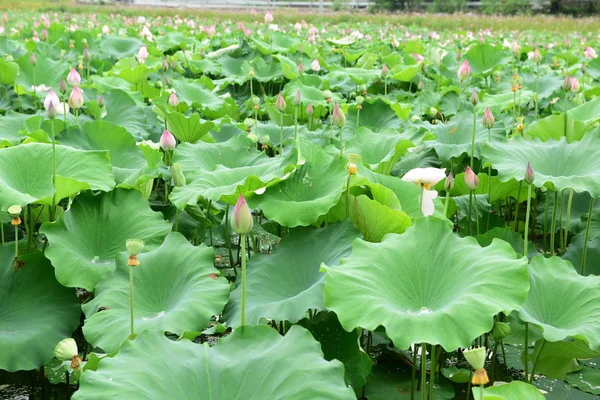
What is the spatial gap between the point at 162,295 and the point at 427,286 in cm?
60

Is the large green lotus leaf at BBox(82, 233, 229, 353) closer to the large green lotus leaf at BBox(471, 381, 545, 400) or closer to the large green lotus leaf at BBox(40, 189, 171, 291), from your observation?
the large green lotus leaf at BBox(40, 189, 171, 291)

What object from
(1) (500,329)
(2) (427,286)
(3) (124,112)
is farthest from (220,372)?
(3) (124,112)

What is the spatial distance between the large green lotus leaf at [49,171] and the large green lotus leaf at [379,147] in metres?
0.82

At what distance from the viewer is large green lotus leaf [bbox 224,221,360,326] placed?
1390 mm

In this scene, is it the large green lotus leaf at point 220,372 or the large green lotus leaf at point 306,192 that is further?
the large green lotus leaf at point 306,192

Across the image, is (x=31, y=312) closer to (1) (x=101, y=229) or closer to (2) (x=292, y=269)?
(1) (x=101, y=229)

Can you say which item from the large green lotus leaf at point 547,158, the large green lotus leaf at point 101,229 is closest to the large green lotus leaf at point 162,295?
the large green lotus leaf at point 101,229

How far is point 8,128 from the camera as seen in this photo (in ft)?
8.40

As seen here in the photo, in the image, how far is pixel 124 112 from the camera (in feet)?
9.39

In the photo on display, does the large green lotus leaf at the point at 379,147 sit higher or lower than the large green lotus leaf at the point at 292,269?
higher

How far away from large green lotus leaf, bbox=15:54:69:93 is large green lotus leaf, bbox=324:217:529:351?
8.89 ft

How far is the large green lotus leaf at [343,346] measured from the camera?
4.51 ft

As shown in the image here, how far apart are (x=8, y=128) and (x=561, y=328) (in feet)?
6.98

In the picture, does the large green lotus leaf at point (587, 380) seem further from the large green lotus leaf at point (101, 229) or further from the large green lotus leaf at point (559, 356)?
the large green lotus leaf at point (101, 229)
